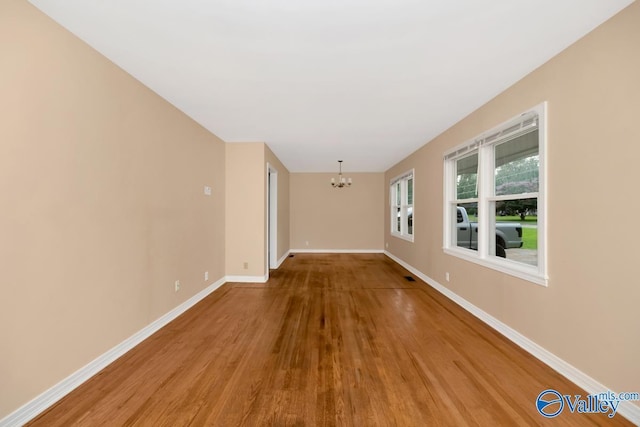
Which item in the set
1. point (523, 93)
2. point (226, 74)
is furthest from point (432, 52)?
point (226, 74)

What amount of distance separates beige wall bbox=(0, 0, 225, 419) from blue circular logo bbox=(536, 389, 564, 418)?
3.25 m

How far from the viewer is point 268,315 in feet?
10.1

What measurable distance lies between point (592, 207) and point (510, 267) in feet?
3.16

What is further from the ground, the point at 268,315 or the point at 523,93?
the point at 523,93

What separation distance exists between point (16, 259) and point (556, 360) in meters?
3.87

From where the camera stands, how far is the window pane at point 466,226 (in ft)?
10.9

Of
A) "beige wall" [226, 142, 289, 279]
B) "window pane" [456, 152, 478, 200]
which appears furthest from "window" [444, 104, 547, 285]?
"beige wall" [226, 142, 289, 279]

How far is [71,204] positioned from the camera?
1.77 m

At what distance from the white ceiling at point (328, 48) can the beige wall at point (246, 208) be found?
3.96 feet

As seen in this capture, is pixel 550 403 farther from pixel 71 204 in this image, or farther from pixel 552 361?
pixel 71 204

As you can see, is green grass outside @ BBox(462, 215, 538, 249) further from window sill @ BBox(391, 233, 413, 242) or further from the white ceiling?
window sill @ BBox(391, 233, 413, 242)

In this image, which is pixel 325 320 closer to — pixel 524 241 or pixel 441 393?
pixel 441 393

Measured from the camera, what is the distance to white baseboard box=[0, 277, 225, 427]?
146 cm

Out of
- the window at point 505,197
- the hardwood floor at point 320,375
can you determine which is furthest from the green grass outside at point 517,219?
the hardwood floor at point 320,375
